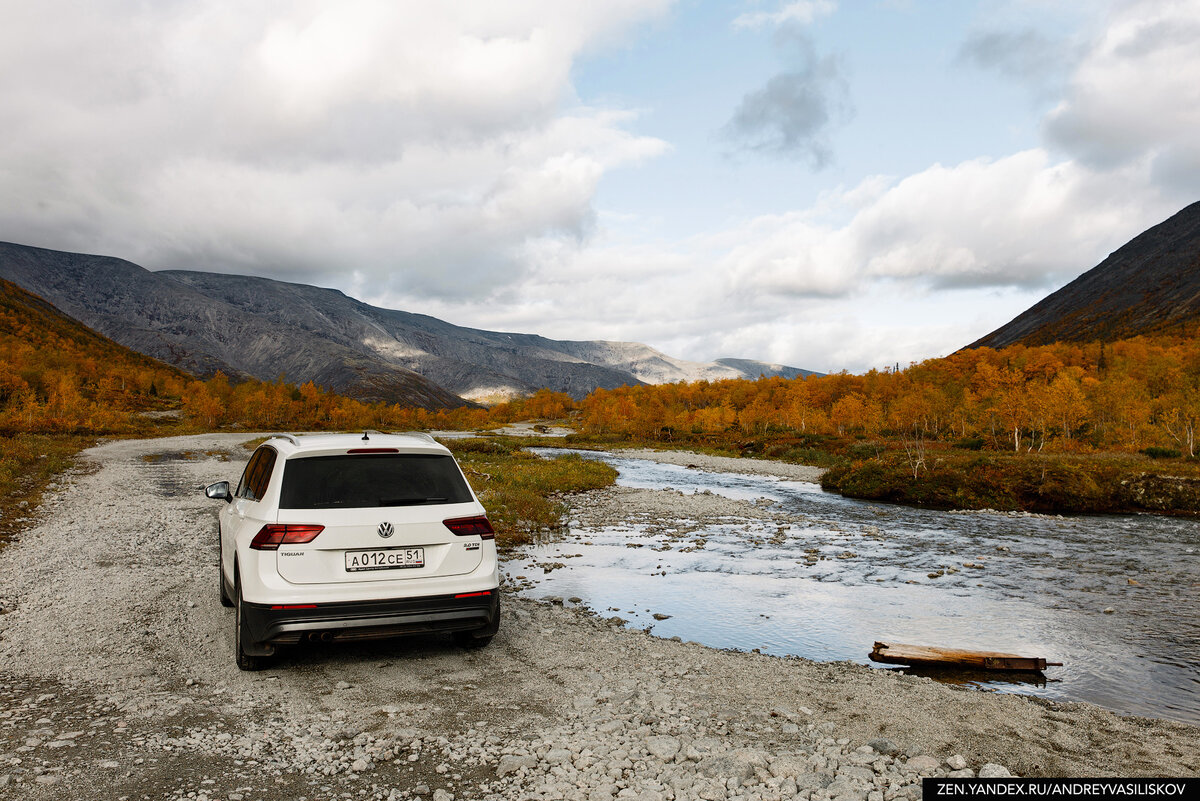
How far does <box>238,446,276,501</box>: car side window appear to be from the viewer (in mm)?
7930

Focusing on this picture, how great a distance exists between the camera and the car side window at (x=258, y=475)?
7930 millimetres

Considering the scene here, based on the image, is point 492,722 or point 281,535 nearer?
point 492,722

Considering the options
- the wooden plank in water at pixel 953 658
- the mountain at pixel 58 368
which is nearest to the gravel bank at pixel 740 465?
the wooden plank in water at pixel 953 658

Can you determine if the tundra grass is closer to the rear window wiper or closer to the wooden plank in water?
the rear window wiper

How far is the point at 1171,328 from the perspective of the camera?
172m

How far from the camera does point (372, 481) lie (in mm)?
7617

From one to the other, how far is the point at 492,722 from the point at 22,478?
32.9 meters

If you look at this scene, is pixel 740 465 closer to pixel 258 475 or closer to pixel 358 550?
pixel 258 475

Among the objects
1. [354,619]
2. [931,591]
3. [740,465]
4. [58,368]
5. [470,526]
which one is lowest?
[740,465]

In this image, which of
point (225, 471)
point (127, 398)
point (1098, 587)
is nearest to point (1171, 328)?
point (1098, 587)

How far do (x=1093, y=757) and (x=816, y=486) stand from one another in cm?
3843

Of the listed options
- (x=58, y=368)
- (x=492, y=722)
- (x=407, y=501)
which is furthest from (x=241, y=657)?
(x=58, y=368)

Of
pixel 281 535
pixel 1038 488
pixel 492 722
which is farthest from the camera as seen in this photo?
pixel 1038 488

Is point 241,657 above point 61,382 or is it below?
below
